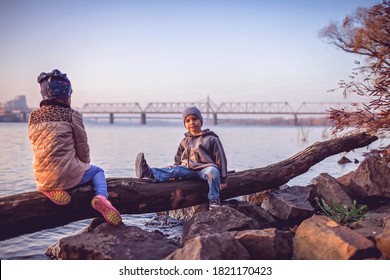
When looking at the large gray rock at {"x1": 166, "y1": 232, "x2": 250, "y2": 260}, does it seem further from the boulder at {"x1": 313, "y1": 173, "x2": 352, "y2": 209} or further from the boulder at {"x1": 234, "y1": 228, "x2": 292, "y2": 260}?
the boulder at {"x1": 313, "y1": 173, "x2": 352, "y2": 209}

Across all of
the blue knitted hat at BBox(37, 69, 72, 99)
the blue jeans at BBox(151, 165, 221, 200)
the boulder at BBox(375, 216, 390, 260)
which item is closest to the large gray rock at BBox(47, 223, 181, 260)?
the blue jeans at BBox(151, 165, 221, 200)

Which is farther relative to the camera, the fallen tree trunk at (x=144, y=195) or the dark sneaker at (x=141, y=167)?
the dark sneaker at (x=141, y=167)

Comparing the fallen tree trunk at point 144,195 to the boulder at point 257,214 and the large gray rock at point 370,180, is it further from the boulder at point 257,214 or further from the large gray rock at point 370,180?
the large gray rock at point 370,180

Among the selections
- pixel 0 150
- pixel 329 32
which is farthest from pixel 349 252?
pixel 0 150

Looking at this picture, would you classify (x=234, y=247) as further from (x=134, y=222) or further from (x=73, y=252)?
(x=134, y=222)

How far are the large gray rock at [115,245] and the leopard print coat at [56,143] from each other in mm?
530

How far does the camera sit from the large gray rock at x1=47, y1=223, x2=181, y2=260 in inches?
127

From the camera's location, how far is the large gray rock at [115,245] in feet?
10.6

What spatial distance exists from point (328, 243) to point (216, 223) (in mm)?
1275

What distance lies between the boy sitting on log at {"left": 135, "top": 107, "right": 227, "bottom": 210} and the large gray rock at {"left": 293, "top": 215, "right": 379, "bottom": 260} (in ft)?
4.42

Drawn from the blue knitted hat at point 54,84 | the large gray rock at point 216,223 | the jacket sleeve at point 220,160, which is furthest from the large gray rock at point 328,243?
the blue knitted hat at point 54,84

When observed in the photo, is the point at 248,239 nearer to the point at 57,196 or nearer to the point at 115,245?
the point at 115,245

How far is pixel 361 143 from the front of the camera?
20.4 ft
